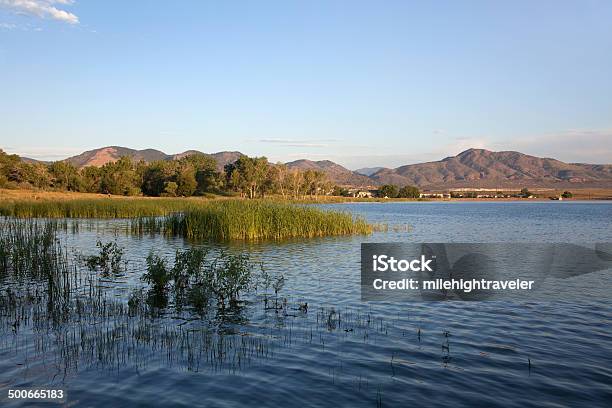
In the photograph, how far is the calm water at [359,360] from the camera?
816 cm

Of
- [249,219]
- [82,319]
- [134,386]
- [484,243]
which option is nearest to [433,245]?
[484,243]

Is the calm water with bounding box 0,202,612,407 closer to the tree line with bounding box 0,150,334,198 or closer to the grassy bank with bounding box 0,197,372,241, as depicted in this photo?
the grassy bank with bounding box 0,197,372,241

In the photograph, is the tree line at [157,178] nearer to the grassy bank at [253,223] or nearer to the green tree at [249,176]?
the green tree at [249,176]

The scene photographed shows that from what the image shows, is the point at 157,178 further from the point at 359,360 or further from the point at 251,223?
the point at 359,360

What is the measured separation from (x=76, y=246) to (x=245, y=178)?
90.6m

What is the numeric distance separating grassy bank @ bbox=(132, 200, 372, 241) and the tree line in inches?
1870

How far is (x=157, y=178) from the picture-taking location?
10988 cm

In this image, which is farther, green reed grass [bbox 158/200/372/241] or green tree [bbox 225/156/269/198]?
green tree [bbox 225/156/269/198]

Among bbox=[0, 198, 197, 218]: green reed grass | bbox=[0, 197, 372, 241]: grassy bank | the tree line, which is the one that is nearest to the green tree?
the tree line

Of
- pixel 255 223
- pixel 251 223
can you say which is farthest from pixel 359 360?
pixel 255 223

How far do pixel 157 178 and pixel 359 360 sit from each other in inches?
4167

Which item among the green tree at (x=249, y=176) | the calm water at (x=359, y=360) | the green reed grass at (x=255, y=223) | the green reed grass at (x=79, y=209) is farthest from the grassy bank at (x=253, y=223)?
the green tree at (x=249, y=176)

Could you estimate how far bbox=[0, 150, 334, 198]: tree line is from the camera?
304ft

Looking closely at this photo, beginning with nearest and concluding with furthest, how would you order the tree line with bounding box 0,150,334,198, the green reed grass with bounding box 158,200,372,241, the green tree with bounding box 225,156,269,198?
the green reed grass with bounding box 158,200,372,241
the tree line with bounding box 0,150,334,198
the green tree with bounding box 225,156,269,198
